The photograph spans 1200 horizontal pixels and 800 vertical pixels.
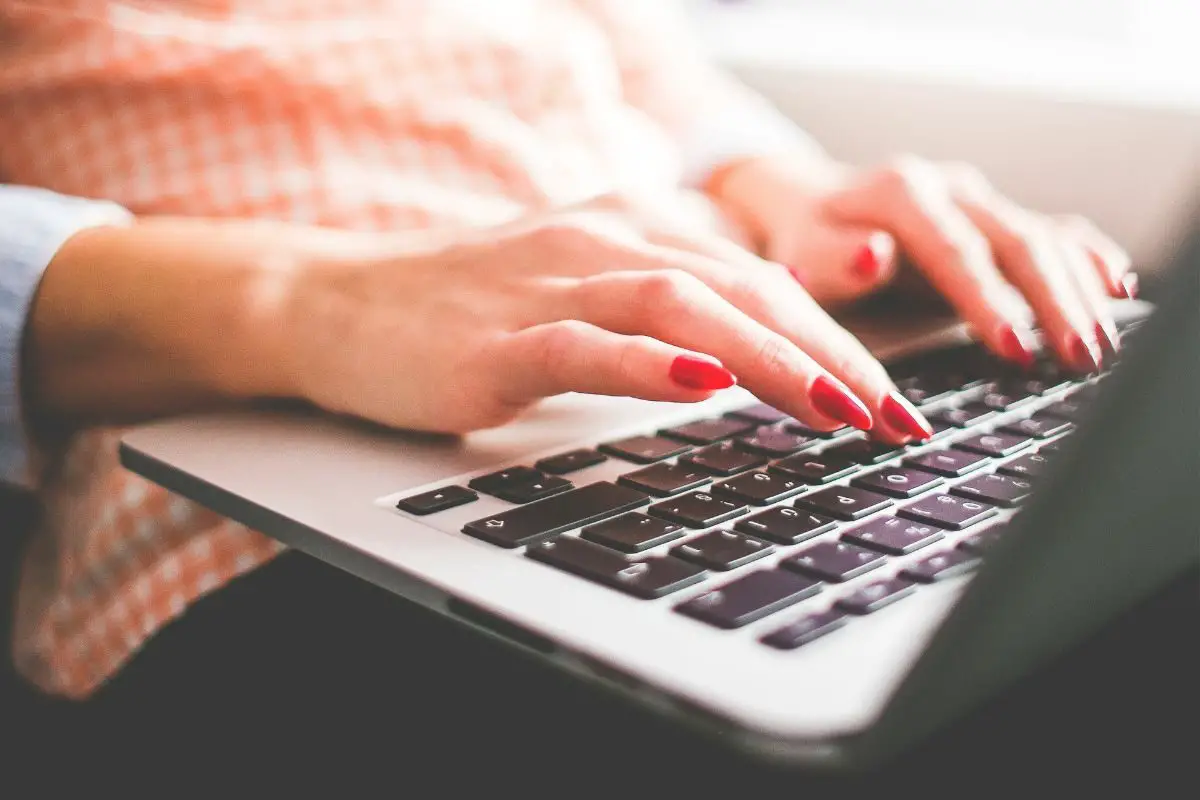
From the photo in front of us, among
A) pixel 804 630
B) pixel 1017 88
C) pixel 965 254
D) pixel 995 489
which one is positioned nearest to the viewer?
pixel 804 630

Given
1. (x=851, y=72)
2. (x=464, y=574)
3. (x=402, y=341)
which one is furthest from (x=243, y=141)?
(x=851, y=72)

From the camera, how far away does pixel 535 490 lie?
1.31ft

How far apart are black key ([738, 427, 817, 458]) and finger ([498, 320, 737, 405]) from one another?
0.04m

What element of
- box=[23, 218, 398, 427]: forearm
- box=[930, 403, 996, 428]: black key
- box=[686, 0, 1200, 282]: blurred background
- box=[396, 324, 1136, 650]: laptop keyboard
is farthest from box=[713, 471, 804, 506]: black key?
box=[686, 0, 1200, 282]: blurred background

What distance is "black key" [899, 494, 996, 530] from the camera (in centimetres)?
36

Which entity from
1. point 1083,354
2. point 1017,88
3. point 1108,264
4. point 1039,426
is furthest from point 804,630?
point 1017,88

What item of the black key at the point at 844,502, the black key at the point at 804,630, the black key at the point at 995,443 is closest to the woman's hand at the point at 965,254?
the black key at the point at 995,443

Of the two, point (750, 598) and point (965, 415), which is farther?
point (965, 415)

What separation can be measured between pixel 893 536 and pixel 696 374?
0.35ft

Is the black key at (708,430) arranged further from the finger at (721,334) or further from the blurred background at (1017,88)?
the blurred background at (1017,88)

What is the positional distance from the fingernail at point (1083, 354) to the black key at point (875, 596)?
0.30 meters

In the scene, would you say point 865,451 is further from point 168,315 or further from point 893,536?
point 168,315

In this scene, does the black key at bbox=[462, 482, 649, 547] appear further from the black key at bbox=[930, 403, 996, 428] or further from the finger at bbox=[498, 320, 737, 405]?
the black key at bbox=[930, 403, 996, 428]

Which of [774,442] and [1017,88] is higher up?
[1017,88]
